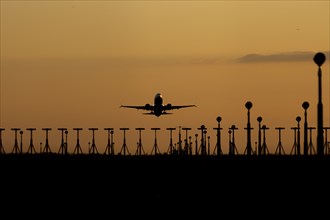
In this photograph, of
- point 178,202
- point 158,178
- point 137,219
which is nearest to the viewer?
point 137,219

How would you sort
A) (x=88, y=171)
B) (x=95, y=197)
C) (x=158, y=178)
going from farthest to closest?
(x=88, y=171), (x=158, y=178), (x=95, y=197)

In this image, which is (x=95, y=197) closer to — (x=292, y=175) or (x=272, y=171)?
(x=292, y=175)

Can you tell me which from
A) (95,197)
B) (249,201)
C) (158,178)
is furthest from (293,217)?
(158,178)

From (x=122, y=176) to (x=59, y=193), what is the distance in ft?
77.5

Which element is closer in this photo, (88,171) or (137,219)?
(137,219)

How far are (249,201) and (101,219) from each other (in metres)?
13.2

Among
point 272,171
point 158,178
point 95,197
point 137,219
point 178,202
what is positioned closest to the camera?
point 137,219

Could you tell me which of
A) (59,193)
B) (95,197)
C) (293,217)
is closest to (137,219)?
(293,217)

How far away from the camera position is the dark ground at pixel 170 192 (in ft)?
163

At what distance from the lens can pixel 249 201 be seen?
183 ft

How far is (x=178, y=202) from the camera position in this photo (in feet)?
180

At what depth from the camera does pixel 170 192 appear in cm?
6356

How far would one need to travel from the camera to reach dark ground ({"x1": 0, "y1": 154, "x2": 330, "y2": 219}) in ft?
163

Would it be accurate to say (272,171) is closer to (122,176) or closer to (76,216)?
(122,176)
